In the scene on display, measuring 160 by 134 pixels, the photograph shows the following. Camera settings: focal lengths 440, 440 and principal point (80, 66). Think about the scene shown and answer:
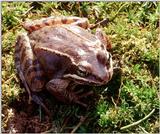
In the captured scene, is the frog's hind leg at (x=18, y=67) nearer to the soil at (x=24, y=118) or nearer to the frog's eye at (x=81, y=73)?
the soil at (x=24, y=118)

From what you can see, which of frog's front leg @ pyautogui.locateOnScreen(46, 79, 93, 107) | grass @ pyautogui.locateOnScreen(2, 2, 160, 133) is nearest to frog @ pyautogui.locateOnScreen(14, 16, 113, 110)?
frog's front leg @ pyautogui.locateOnScreen(46, 79, 93, 107)

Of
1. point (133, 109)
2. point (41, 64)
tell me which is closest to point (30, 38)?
point (41, 64)

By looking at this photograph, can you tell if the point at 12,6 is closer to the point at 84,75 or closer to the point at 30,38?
the point at 30,38

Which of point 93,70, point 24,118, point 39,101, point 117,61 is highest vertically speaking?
point 93,70

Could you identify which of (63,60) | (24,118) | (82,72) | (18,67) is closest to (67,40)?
(63,60)

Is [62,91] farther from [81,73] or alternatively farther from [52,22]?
[52,22]

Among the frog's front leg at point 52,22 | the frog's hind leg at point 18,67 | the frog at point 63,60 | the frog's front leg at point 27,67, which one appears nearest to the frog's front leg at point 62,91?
the frog at point 63,60
